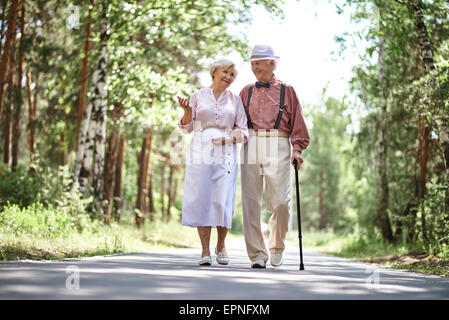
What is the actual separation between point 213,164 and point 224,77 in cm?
118

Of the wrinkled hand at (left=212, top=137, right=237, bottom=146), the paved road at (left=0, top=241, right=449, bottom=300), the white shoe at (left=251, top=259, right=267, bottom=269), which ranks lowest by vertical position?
the white shoe at (left=251, top=259, right=267, bottom=269)

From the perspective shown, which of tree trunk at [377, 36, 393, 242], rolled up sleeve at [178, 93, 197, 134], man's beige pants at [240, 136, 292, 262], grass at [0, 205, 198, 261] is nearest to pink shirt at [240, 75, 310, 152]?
man's beige pants at [240, 136, 292, 262]

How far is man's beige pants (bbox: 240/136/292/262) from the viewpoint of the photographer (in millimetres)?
7750

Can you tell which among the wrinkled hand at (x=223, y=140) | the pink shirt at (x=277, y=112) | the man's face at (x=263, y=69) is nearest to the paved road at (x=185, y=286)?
the wrinkled hand at (x=223, y=140)

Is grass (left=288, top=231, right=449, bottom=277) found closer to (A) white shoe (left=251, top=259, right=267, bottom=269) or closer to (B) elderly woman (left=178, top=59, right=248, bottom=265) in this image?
(A) white shoe (left=251, top=259, right=267, bottom=269)

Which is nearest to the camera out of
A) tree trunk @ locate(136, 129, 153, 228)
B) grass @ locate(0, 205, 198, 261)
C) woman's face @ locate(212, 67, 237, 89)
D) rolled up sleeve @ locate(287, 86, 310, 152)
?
rolled up sleeve @ locate(287, 86, 310, 152)

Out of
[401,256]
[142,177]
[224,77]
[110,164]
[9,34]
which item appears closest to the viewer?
[224,77]

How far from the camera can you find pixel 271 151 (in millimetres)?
7781

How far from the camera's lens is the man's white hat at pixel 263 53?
311 inches

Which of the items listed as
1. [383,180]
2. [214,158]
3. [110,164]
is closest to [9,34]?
[110,164]

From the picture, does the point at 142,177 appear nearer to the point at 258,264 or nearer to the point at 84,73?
the point at 84,73

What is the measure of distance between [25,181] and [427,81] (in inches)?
387

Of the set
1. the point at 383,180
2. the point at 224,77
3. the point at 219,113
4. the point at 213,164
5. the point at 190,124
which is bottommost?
the point at 383,180
